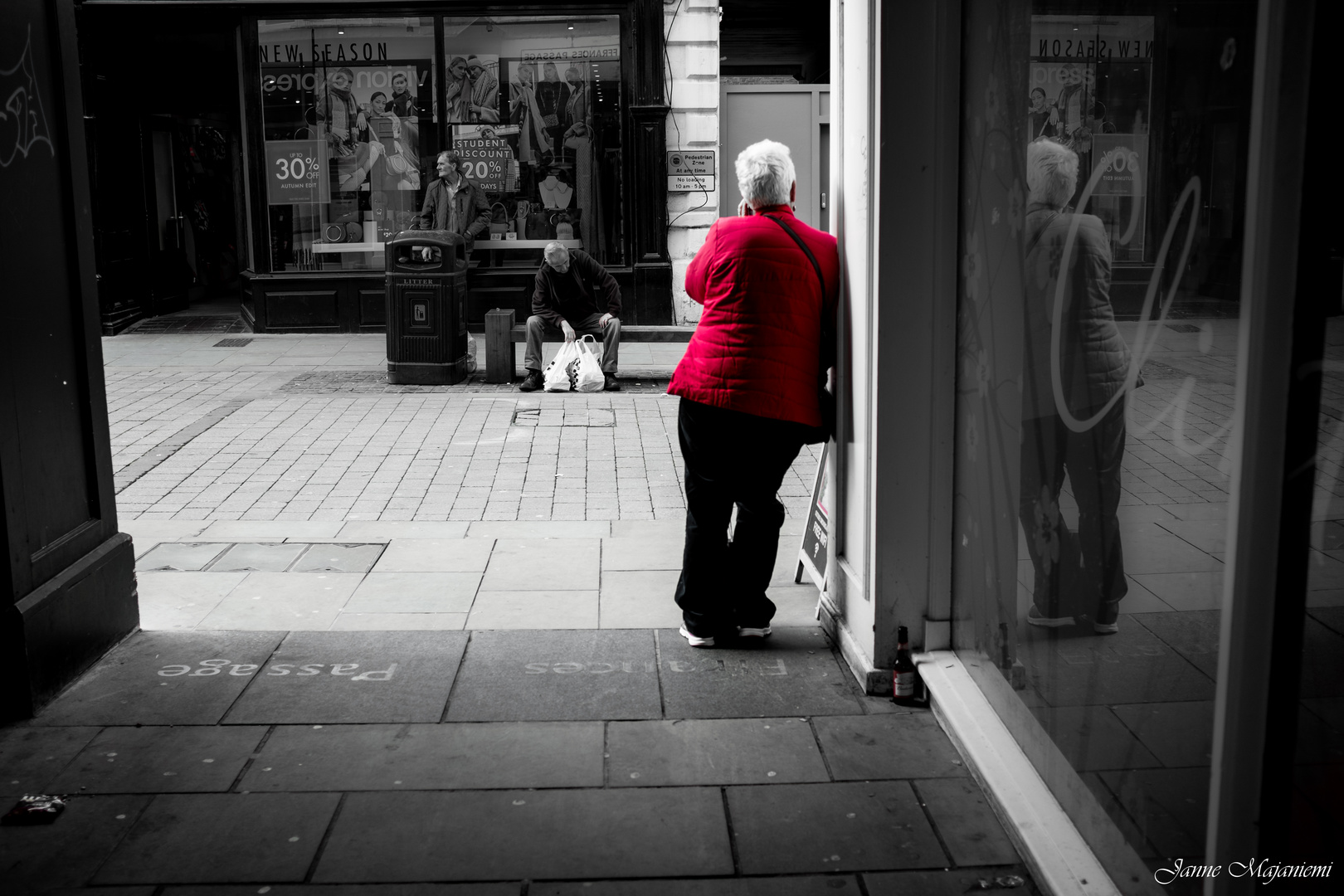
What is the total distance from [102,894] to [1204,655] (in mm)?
Result: 2591

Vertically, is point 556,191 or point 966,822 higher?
point 556,191

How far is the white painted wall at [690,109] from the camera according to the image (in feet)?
46.5

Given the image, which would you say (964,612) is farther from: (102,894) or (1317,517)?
(102,894)

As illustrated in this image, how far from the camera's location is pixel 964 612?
414cm

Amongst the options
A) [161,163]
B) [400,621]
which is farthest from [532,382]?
[161,163]

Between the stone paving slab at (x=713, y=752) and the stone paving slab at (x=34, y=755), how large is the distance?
5.40 ft

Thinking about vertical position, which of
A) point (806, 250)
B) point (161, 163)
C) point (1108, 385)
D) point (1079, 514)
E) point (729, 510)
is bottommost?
point (729, 510)

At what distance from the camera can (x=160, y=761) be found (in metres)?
3.74

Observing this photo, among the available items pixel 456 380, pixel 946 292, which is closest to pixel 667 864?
pixel 946 292

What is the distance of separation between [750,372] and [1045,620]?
1475 mm

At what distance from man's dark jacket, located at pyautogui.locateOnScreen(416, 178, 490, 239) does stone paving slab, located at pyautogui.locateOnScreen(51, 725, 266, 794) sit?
35.0 ft

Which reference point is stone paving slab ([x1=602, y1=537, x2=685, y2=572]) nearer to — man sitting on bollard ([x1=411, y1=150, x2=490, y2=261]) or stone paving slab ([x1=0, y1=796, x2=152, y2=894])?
stone paving slab ([x1=0, y1=796, x2=152, y2=894])

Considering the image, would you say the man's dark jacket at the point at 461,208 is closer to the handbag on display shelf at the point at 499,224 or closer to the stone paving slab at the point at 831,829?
the handbag on display shelf at the point at 499,224

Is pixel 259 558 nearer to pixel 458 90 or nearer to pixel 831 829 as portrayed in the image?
pixel 831 829
